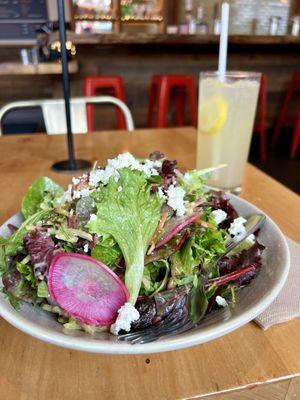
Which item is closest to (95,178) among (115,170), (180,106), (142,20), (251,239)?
(115,170)

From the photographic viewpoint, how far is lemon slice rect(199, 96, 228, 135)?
34.6 inches

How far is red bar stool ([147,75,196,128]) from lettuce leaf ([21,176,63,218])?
2.17 m

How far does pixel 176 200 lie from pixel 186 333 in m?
0.18

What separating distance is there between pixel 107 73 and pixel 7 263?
3055 millimetres

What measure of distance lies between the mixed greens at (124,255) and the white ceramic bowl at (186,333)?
0.04 ft

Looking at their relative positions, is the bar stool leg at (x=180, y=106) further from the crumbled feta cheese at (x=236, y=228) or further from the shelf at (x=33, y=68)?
the crumbled feta cheese at (x=236, y=228)

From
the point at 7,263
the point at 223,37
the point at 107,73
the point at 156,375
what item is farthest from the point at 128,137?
the point at 107,73

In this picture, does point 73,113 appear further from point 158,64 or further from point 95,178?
point 158,64

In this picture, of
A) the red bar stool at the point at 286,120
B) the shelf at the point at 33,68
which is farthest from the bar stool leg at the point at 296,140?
the shelf at the point at 33,68

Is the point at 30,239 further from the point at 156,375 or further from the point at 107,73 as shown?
the point at 107,73

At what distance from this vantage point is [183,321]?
15.5 inches

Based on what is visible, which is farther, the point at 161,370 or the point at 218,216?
the point at 218,216

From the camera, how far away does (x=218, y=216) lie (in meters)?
0.52

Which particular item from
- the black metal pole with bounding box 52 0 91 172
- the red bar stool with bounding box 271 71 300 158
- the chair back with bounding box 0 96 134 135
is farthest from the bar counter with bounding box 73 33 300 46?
the black metal pole with bounding box 52 0 91 172
